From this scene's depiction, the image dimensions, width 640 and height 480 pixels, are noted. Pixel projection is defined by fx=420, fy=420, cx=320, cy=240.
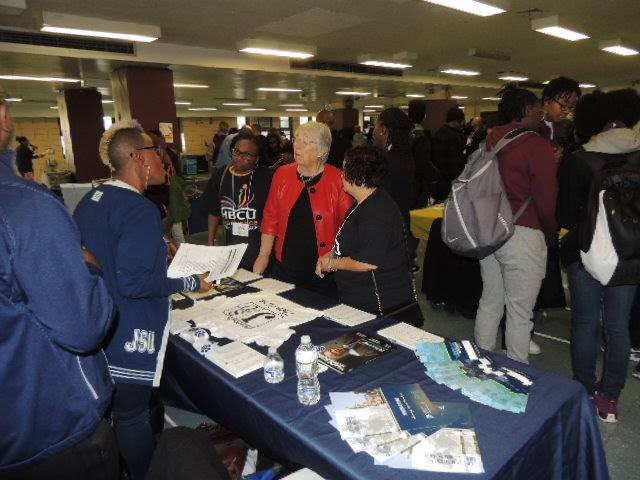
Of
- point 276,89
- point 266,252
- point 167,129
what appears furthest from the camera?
point 276,89

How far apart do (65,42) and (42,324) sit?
6.43 m

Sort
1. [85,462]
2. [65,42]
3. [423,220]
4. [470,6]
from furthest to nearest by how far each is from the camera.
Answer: [65,42]
[470,6]
[423,220]
[85,462]

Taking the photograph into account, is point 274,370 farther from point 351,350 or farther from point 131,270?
point 131,270

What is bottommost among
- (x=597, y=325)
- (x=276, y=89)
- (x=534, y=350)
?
(x=534, y=350)

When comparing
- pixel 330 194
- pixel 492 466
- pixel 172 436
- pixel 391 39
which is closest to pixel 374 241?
pixel 330 194

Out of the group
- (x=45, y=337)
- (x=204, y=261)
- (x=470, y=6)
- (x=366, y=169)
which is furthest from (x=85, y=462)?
(x=470, y=6)

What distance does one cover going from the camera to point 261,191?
9.00 feet

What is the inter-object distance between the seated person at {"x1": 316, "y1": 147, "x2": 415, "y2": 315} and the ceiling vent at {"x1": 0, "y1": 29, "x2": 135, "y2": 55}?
5.78 metres

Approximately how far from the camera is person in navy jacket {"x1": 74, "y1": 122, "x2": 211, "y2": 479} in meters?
1.44

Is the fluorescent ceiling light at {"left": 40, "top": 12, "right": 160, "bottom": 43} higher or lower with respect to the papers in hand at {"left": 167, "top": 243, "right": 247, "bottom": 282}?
higher

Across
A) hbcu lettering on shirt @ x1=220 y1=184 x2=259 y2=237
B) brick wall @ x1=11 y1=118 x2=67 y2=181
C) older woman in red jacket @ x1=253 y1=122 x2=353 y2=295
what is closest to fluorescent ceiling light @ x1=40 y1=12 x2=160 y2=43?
hbcu lettering on shirt @ x1=220 y1=184 x2=259 y2=237

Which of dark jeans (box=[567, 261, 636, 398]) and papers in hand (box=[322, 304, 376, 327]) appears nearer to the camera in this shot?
papers in hand (box=[322, 304, 376, 327])

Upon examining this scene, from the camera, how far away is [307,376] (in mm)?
1326

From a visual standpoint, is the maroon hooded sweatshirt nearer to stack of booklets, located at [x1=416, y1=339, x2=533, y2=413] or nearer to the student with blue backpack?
the student with blue backpack
